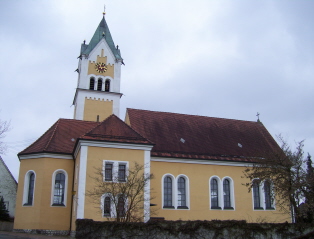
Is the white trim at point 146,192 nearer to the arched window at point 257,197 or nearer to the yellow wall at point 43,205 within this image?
the yellow wall at point 43,205

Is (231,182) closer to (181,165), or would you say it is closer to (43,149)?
(181,165)

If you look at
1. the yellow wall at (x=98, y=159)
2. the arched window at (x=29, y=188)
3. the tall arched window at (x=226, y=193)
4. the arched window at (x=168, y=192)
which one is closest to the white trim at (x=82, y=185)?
the yellow wall at (x=98, y=159)

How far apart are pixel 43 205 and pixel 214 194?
14412 millimetres

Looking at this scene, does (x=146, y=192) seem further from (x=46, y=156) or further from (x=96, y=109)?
(x=96, y=109)

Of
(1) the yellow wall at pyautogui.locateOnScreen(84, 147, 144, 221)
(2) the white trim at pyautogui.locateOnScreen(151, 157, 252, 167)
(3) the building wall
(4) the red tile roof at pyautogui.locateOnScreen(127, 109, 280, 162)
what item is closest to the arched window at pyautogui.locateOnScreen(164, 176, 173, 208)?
(2) the white trim at pyautogui.locateOnScreen(151, 157, 252, 167)

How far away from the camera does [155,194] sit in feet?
97.3

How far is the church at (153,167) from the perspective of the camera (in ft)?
87.1

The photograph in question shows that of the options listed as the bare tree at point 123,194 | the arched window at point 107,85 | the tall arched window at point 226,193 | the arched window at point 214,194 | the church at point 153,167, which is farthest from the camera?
the arched window at point 107,85

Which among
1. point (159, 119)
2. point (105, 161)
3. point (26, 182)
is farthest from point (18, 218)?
point (159, 119)

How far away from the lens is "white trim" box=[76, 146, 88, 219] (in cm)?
2478

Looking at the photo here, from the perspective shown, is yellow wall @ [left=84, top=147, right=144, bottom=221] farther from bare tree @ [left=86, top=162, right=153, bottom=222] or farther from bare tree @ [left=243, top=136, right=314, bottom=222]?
bare tree @ [left=243, top=136, right=314, bottom=222]

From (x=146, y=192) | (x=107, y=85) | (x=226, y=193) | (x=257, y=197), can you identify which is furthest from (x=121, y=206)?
(x=107, y=85)

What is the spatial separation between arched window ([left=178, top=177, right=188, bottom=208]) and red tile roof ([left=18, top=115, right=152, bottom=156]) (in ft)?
19.1

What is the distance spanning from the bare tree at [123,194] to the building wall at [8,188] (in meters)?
17.8
